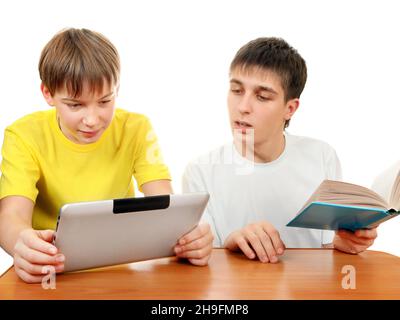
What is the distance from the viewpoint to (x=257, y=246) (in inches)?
60.7

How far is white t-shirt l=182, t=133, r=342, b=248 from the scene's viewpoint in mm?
2104

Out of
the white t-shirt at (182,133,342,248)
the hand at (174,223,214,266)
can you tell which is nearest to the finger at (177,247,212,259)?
the hand at (174,223,214,266)

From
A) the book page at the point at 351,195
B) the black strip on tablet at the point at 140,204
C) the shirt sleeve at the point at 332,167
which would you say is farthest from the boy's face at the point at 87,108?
the shirt sleeve at the point at 332,167

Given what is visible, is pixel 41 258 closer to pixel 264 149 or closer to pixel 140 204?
pixel 140 204

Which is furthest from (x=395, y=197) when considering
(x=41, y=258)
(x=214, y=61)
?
(x=214, y=61)

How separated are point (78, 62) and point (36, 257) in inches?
22.0

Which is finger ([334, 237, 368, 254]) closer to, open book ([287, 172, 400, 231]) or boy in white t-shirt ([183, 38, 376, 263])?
open book ([287, 172, 400, 231])

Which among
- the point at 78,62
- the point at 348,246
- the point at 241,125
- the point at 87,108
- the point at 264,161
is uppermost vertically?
the point at 78,62

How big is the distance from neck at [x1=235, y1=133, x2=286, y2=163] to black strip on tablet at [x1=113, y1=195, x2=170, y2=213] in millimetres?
809

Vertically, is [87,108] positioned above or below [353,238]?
above

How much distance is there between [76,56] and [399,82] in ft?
6.23

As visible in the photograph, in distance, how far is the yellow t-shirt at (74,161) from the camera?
1742 mm
